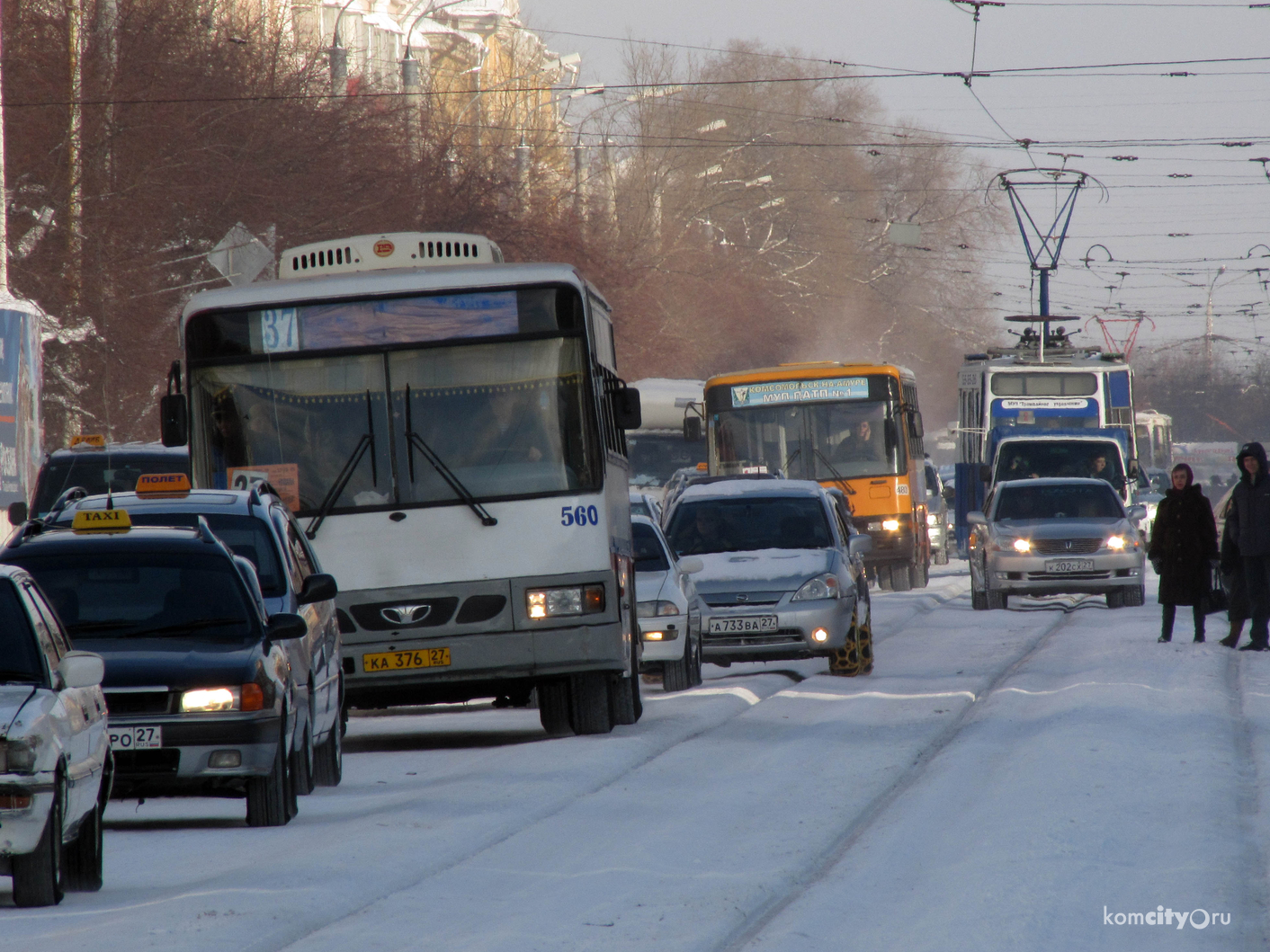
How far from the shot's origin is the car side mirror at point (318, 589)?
35.8ft

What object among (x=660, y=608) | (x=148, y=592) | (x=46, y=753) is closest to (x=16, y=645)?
(x=46, y=753)

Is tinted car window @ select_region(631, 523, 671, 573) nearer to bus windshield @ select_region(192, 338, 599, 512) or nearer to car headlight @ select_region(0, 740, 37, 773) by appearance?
bus windshield @ select_region(192, 338, 599, 512)

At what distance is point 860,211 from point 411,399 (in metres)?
78.3

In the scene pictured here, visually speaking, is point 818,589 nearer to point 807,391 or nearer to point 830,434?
point 807,391

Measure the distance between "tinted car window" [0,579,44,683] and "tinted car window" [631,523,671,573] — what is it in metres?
9.86

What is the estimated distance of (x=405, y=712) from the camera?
17453 mm

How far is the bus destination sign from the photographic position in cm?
3322

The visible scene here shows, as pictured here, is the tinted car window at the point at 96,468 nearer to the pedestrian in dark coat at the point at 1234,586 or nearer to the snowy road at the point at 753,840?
the snowy road at the point at 753,840

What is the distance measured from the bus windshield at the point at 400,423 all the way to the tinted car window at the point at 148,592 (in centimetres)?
271

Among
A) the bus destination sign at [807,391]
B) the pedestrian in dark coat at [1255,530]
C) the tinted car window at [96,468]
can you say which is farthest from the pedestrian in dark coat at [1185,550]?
the bus destination sign at [807,391]

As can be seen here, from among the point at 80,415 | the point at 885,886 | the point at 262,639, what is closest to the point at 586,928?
the point at 885,886

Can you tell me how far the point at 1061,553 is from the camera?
88.7 feet

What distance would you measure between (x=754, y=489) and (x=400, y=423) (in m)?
7.34

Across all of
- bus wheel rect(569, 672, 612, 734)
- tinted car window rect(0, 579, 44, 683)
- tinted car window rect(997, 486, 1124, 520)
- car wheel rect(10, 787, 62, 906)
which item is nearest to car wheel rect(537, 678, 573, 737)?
bus wheel rect(569, 672, 612, 734)
